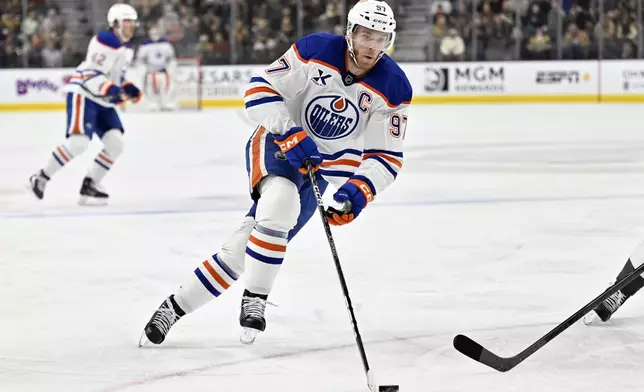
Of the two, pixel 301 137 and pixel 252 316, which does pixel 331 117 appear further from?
pixel 252 316

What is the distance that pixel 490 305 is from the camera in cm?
359

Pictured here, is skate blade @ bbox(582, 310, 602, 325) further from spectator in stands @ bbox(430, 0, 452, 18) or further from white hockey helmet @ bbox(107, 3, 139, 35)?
spectator in stands @ bbox(430, 0, 452, 18)

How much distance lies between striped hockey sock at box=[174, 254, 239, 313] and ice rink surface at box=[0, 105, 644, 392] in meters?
0.13

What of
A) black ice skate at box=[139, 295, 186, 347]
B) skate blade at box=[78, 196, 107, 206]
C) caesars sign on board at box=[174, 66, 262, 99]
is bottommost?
caesars sign on board at box=[174, 66, 262, 99]

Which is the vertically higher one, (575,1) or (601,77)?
(575,1)

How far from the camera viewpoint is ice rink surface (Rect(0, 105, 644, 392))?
110 inches

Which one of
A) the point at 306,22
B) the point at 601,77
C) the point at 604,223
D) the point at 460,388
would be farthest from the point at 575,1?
the point at 460,388

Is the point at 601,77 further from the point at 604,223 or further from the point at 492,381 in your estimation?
the point at 492,381

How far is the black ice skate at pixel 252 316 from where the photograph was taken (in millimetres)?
3053

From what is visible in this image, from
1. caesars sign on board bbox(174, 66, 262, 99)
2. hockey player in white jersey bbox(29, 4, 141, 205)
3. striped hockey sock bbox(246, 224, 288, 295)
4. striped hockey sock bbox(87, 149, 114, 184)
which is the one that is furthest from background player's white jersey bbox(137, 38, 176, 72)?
striped hockey sock bbox(246, 224, 288, 295)

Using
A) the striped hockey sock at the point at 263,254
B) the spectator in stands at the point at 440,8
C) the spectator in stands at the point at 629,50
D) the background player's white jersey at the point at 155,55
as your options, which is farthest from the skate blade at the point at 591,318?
the spectator in stands at the point at 440,8

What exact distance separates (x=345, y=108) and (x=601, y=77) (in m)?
12.8

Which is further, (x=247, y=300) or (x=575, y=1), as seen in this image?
(x=575, y=1)

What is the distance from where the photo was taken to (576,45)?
15453 mm
